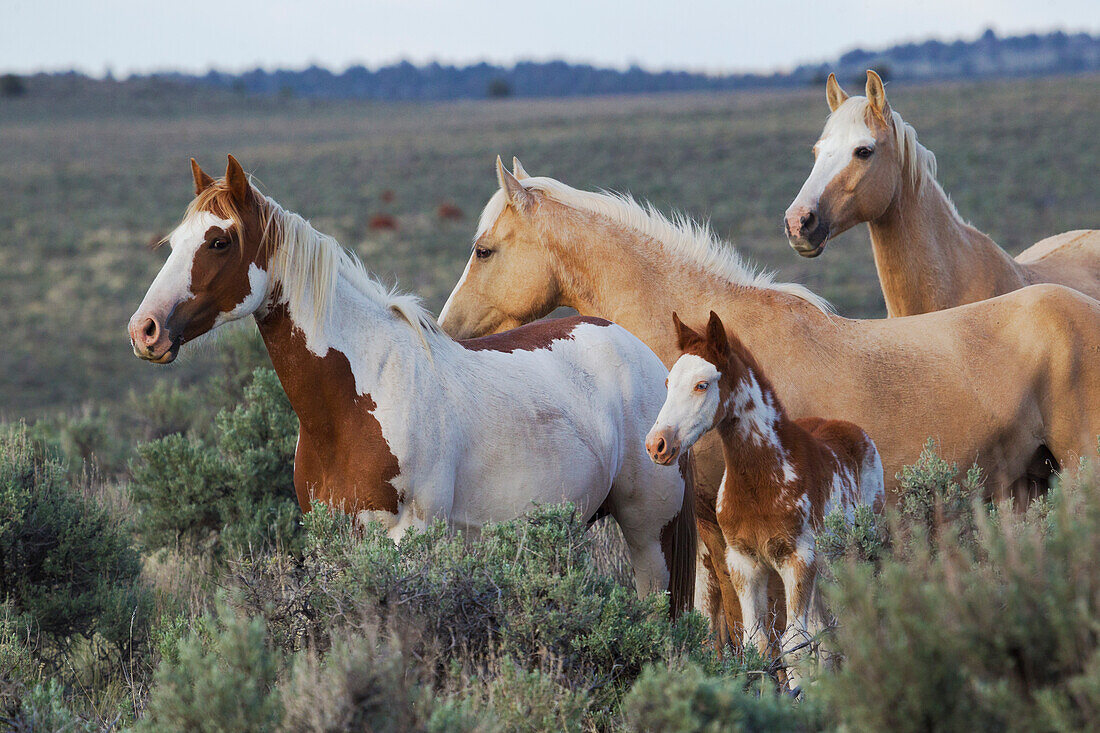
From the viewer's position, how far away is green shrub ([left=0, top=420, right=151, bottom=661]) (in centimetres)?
436

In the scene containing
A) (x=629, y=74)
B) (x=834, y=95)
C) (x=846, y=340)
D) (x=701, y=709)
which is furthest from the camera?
(x=629, y=74)

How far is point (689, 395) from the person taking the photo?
11.4 ft

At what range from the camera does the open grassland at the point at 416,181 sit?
2033 cm

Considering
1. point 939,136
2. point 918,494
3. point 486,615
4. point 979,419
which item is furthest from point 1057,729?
point 939,136

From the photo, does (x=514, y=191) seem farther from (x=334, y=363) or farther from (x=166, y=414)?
(x=166, y=414)

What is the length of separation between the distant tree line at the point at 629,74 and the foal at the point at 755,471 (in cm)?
10545

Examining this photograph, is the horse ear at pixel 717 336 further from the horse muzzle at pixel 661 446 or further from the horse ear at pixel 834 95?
the horse ear at pixel 834 95

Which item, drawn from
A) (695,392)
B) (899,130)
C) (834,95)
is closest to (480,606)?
(695,392)

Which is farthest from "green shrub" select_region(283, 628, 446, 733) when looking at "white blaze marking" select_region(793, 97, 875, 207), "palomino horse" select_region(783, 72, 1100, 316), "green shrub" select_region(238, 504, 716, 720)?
"white blaze marking" select_region(793, 97, 875, 207)

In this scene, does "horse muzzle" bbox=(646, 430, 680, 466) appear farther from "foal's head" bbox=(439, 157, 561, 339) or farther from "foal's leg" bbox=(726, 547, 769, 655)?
"foal's head" bbox=(439, 157, 561, 339)

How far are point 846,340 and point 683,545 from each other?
4.20ft

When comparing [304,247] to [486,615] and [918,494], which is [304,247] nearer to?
[486,615]

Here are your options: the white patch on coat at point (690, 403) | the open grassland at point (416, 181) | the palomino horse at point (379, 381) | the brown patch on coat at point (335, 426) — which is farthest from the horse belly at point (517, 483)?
the open grassland at point (416, 181)

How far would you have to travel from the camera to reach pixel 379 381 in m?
3.64
